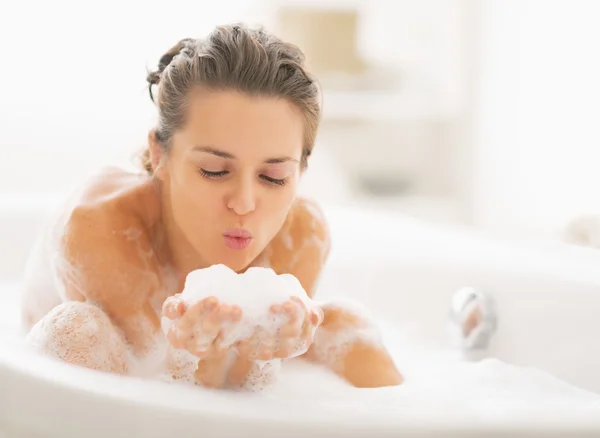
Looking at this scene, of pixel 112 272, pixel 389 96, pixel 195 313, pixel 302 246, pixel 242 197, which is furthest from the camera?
pixel 389 96

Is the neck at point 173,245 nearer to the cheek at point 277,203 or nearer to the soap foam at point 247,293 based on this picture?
the cheek at point 277,203

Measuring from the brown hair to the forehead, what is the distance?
14 mm

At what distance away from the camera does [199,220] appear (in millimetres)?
1251

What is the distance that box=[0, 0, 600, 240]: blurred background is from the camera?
2.93 meters

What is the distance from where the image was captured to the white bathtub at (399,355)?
0.82 meters

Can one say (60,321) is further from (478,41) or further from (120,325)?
(478,41)

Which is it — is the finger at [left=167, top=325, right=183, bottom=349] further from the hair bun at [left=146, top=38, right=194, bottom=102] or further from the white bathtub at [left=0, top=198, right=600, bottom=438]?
the hair bun at [left=146, top=38, right=194, bottom=102]

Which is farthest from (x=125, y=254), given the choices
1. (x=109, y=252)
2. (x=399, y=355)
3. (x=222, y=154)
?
(x=399, y=355)

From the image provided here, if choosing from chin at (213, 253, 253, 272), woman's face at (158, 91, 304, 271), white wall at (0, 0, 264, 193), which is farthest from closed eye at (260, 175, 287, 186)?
white wall at (0, 0, 264, 193)

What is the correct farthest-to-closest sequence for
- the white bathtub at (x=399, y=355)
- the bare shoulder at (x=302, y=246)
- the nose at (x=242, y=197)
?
the bare shoulder at (x=302, y=246) → the nose at (x=242, y=197) → the white bathtub at (x=399, y=355)

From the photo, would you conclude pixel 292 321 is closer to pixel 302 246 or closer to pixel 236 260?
pixel 236 260

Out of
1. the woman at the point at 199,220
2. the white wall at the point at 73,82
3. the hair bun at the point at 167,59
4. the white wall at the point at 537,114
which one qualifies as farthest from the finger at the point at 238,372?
the white wall at the point at 73,82

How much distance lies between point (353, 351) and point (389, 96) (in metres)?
2.30

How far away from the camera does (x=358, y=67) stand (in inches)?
147
